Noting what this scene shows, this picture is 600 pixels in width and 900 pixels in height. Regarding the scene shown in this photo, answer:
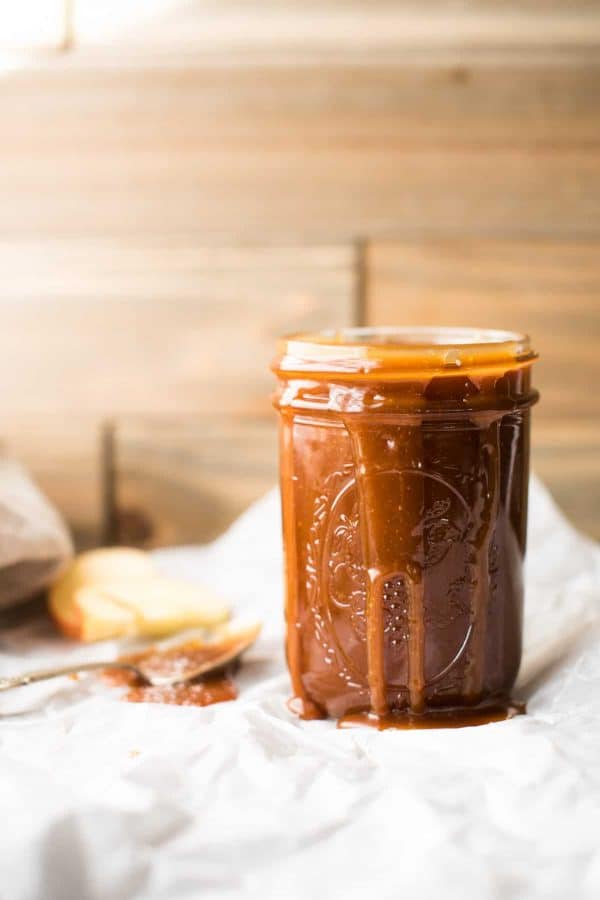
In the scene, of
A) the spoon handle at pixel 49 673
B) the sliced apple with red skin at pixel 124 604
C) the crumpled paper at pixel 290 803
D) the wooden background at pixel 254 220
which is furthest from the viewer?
the wooden background at pixel 254 220

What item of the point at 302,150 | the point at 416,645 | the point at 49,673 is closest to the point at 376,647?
the point at 416,645

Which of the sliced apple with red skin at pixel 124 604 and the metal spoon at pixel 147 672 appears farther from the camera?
the sliced apple with red skin at pixel 124 604

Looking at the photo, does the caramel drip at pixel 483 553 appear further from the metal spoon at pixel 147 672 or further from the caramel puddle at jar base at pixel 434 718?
the metal spoon at pixel 147 672

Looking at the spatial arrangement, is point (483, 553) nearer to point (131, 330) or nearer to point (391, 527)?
point (391, 527)

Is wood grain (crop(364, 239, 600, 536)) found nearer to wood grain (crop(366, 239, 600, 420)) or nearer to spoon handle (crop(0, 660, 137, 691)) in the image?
A: wood grain (crop(366, 239, 600, 420))

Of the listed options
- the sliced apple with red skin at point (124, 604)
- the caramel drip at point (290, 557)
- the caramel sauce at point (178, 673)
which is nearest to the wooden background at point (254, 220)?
the sliced apple with red skin at point (124, 604)

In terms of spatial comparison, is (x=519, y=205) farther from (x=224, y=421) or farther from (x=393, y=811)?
(x=393, y=811)

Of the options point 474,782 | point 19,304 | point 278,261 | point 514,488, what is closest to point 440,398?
point 514,488
